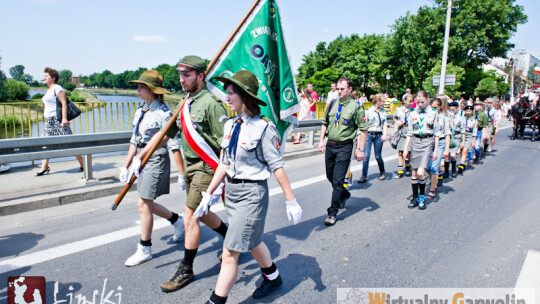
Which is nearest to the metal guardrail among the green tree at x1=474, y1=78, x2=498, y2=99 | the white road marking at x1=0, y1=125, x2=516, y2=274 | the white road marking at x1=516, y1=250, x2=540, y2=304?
the white road marking at x1=0, y1=125, x2=516, y2=274

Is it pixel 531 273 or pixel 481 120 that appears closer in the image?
pixel 531 273

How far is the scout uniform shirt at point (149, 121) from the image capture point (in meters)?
3.77

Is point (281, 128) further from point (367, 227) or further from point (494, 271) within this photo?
point (494, 271)

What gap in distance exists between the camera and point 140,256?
3826 millimetres

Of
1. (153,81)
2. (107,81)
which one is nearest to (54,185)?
(153,81)

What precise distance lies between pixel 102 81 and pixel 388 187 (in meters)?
115

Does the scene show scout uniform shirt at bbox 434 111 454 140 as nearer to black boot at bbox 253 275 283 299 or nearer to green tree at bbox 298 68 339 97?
black boot at bbox 253 275 283 299

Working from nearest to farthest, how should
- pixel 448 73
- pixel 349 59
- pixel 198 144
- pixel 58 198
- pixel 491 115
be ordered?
1. pixel 198 144
2. pixel 58 198
3. pixel 491 115
4. pixel 448 73
5. pixel 349 59

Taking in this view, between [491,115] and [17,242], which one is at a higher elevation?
[491,115]

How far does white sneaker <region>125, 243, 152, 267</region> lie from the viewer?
149 inches

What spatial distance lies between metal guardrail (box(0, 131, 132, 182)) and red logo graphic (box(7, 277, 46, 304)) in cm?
281

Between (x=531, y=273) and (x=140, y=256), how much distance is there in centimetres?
402

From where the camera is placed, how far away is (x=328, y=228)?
5047 millimetres

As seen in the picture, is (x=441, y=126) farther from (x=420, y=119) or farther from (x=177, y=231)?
(x=177, y=231)
